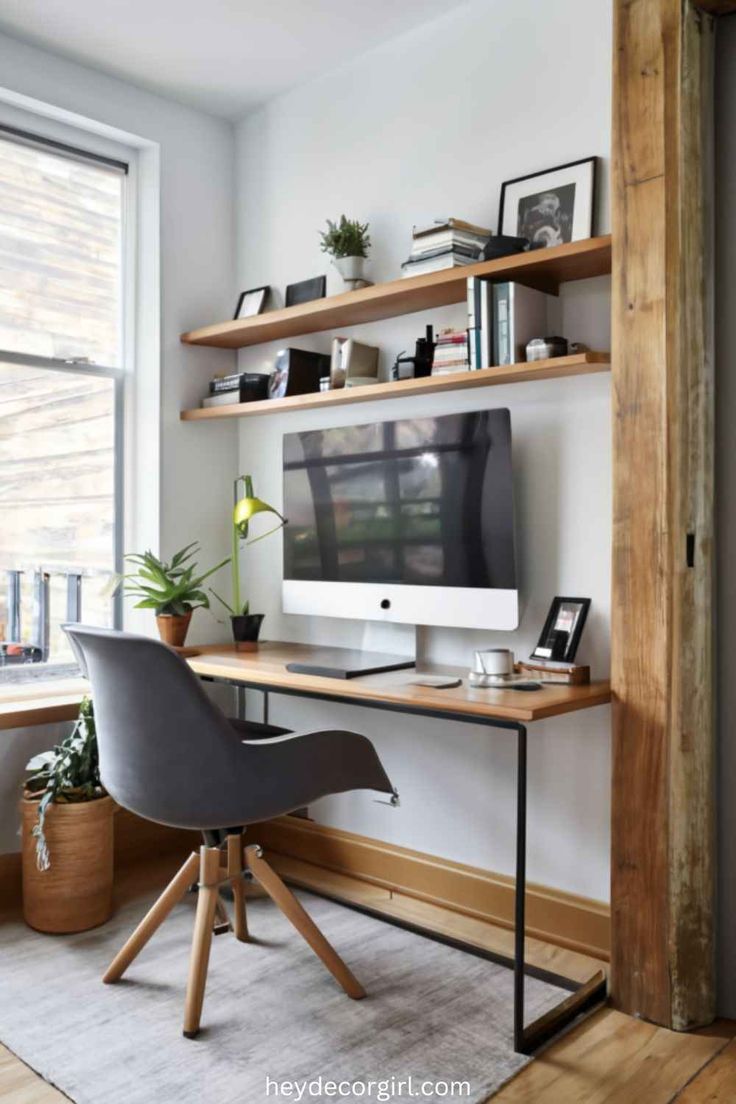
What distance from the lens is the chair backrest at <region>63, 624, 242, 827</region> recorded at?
2025 millimetres

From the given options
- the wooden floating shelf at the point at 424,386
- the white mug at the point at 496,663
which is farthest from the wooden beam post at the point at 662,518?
the white mug at the point at 496,663

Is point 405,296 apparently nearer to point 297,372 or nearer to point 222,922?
point 297,372

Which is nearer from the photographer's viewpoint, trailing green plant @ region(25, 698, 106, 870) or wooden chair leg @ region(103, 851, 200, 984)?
wooden chair leg @ region(103, 851, 200, 984)

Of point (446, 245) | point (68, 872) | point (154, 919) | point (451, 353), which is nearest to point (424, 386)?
point (451, 353)

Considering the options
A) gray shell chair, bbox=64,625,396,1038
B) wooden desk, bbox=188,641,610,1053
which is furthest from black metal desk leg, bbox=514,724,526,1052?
gray shell chair, bbox=64,625,396,1038

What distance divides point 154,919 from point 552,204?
6.90ft

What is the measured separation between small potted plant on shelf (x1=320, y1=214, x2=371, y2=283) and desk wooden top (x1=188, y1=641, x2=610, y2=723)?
121 cm

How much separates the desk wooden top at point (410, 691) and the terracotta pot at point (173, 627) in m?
0.20

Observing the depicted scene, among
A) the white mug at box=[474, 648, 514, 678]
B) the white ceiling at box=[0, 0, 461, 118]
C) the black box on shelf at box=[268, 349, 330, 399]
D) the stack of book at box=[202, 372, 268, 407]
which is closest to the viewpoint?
the white mug at box=[474, 648, 514, 678]

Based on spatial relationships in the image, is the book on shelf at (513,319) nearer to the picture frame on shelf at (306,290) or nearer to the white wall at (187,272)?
the picture frame on shelf at (306,290)

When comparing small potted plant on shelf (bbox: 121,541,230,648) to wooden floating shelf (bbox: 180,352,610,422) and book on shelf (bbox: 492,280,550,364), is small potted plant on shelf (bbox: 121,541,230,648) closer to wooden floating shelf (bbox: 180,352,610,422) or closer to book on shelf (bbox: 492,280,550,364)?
wooden floating shelf (bbox: 180,352,610,422)

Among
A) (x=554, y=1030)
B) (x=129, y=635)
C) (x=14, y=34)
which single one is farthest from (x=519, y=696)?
(x=14, y=34)

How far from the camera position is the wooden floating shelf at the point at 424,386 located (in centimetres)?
236

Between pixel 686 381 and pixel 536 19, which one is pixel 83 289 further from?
pixel 686 381
